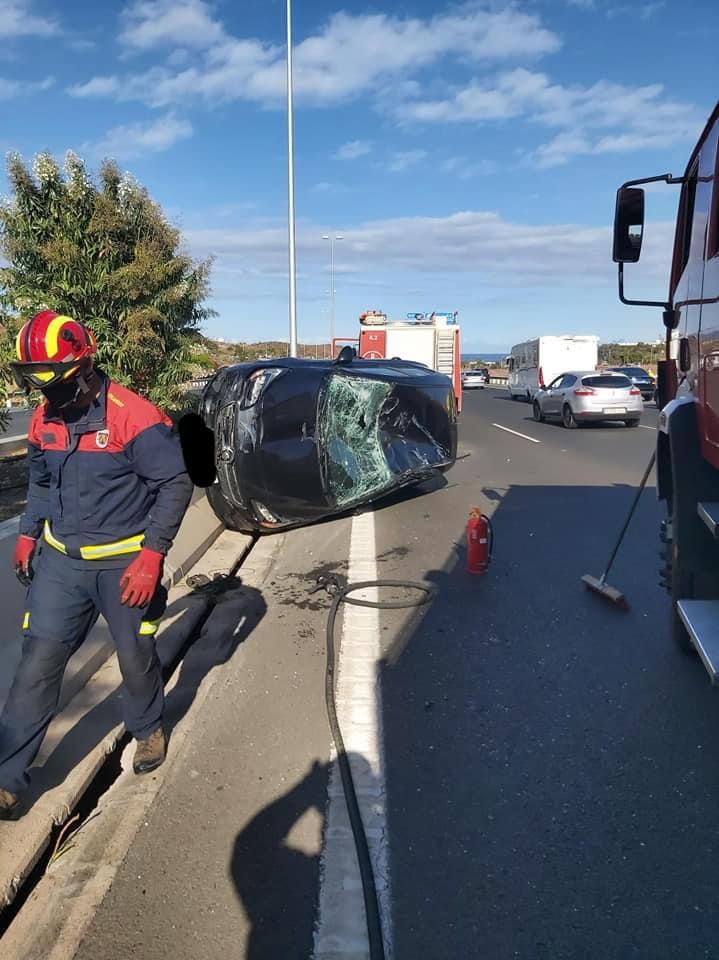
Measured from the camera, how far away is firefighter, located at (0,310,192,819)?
286 cm

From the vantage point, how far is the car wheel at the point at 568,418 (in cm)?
1963

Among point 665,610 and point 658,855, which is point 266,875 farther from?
point 665,610

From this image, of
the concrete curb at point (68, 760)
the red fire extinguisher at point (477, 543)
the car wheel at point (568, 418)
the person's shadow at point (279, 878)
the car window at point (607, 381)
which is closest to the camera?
the person's shadow at point (279, 878)

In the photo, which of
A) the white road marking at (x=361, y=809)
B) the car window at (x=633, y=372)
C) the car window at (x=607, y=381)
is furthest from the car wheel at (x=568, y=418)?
the white road marking at (x=361, y=809)

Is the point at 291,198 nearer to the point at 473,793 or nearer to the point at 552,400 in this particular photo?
the point at 552,400

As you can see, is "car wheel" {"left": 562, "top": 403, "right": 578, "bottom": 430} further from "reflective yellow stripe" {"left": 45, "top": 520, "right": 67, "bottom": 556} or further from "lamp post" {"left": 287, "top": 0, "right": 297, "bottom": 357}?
"reflective yellow stripe" {"left": 45, "top": 520, "right": 67, "bottom": 556}

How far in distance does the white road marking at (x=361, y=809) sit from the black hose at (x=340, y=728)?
35 mm

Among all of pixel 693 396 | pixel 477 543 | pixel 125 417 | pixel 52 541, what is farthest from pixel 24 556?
pixel 477 543

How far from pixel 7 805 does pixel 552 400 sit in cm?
1940

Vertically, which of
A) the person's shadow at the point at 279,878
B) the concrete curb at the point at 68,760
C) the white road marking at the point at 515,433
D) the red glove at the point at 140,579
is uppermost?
the red glove at the point at 140,579

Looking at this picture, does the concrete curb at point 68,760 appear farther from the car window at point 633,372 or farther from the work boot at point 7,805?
the car window at point 633,372

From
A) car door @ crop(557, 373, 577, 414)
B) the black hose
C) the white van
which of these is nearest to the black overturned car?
the black hose

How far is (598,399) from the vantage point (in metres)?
19.0

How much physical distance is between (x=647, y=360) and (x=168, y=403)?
60.5m
